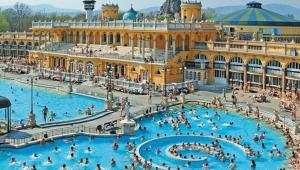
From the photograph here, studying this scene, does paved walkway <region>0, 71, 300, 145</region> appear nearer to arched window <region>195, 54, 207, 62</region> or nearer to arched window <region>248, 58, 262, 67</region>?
arched window <region>248, 58, 262, 67</region>

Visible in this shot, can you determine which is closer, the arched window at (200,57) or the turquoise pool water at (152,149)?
the turquoise pool water at (152,149)

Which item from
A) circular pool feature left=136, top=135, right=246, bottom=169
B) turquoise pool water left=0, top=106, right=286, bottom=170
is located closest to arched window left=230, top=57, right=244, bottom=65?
turquoise pool water left=0, top=106, right=286, bottom=170

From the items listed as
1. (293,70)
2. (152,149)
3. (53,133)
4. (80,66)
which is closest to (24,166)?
(53,133)

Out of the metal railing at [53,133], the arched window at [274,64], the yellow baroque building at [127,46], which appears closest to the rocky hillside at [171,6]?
the yellow baroque building at [127,46]

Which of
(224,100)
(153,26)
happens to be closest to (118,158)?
(224,100)

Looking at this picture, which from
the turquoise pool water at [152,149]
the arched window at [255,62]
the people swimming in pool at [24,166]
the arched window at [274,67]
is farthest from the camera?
the arched window at [255,62]

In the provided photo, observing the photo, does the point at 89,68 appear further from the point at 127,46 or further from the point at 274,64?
the point at 274,64

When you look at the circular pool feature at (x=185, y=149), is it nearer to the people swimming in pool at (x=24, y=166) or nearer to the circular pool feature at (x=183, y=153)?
the circular pool feature at (x=183, y=153)
